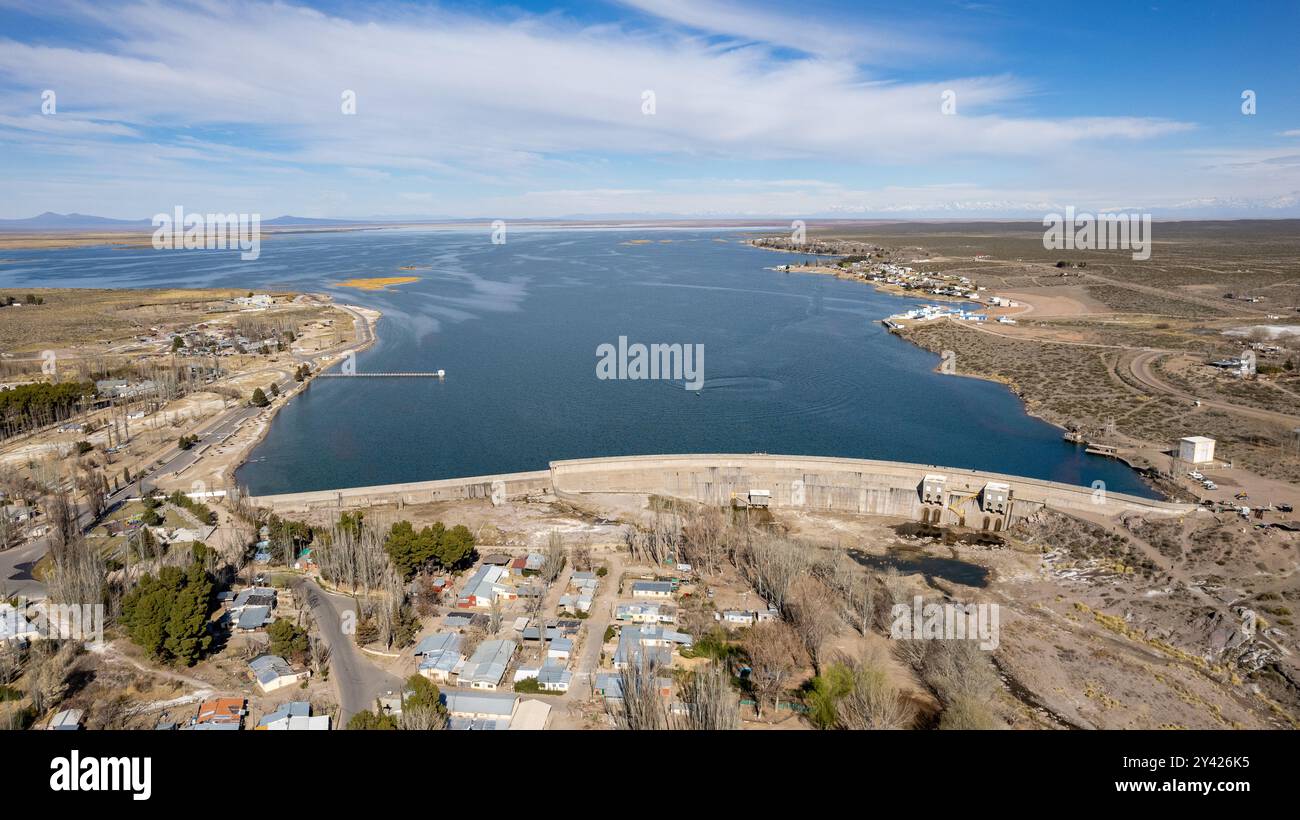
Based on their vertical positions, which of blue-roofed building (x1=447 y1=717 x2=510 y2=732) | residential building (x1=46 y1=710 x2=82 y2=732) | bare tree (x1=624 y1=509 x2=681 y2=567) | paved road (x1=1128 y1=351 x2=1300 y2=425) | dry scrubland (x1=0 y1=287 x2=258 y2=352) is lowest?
blue-roofed building (x1=447 y1=717 x2=510 y2=732)

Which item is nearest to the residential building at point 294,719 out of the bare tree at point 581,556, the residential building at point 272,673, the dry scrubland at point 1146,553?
the residential building at point 272,673

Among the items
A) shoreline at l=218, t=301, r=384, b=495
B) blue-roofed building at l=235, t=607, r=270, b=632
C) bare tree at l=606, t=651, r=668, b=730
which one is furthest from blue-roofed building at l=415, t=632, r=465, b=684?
shoreline at l=218, t=301, r=384, b=495

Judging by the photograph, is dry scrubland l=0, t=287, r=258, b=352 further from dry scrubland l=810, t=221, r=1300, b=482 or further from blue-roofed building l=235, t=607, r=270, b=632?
dry scrubland l=810, t=221, r=1300, b=482

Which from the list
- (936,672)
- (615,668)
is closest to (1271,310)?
(936,672)

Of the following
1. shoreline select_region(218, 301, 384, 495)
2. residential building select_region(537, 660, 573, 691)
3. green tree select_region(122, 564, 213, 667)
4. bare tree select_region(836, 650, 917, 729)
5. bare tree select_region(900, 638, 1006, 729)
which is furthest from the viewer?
shoreline select_region(218, 301, 384, 495)

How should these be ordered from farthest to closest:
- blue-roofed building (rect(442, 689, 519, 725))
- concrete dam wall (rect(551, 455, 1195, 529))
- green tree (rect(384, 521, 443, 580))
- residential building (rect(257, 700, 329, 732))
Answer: concrete dam wall (rect(551, 455, 1195, 529)) < green tree (rect(384, 521, 443, 580)) < blue-roofed building (rect(442, 689, 519, 725)) < residential building (rect(257, 700, 329, 732))

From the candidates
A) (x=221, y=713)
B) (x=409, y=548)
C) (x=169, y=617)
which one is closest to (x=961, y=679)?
(x=409, y=548)

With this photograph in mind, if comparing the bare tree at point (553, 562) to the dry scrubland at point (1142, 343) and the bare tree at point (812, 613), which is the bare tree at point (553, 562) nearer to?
the bare tree at point (812, 613)
